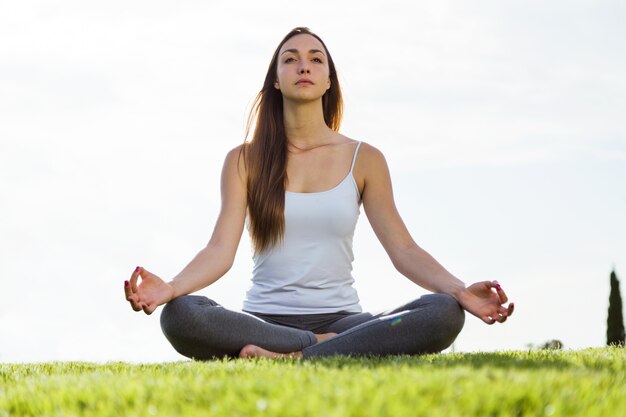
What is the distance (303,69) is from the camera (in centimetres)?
665

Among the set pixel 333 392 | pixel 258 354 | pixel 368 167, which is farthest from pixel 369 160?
pixel 333 392

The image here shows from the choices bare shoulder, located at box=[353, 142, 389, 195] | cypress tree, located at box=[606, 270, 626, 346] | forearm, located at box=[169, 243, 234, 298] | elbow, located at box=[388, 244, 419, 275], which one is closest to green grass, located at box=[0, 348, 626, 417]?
forearm, located at box=[169, 243, 234, 298]

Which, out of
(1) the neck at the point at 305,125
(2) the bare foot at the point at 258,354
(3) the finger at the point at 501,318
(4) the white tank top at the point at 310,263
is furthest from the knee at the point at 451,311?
(1) the neck at the point at 305,125

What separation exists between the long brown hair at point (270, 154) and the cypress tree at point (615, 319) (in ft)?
47.8

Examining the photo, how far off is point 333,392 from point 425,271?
2872mm

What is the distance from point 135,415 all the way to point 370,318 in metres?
2.98

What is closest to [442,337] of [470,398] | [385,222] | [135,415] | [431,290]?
[431,290]

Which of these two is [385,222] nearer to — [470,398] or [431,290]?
[431,290]

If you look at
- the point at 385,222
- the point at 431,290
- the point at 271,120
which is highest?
the point at 271,120

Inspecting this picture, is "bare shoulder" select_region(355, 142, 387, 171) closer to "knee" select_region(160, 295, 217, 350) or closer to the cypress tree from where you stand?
"knee" select_region(160, 295, 217, 350)

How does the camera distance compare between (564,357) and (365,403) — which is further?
(564,357)

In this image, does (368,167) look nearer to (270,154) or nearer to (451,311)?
(270,154)

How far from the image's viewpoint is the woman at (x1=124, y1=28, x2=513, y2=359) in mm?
5699

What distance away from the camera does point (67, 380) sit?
450 centimetres
